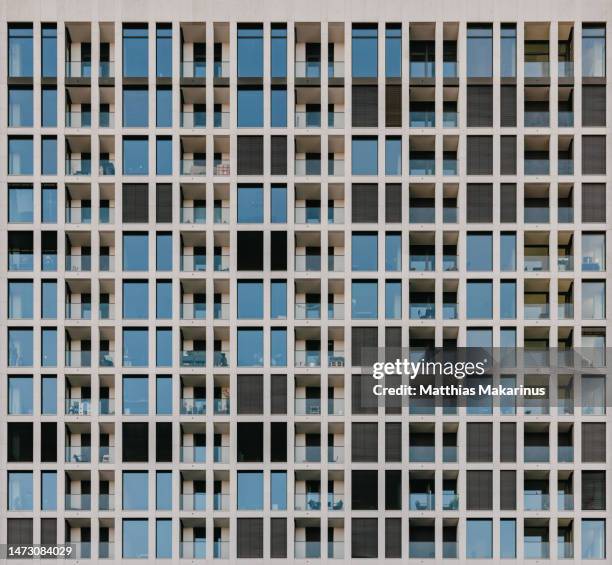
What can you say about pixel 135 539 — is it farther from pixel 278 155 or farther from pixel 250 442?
pixel 278 155

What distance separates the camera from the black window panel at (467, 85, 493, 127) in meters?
38.0

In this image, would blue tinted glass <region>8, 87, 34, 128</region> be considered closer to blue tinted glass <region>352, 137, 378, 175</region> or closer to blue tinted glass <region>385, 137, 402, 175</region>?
blue tinted glass <region>352, 137, 378, 175</region>

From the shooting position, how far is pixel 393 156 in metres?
37.9

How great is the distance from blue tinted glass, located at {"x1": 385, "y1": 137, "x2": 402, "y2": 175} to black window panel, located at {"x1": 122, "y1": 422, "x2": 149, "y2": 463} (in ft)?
52.7

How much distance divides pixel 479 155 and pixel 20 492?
25736mm

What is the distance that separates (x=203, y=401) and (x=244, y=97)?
46.3 ft

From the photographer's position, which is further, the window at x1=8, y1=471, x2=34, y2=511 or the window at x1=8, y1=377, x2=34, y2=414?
the window at x1=8, y1=377, x2=34, y2=414

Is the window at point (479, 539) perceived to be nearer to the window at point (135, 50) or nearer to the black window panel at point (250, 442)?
the black window panel at point (250, 442)

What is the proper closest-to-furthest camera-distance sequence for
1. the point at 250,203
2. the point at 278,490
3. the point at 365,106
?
1. the point at 278,490
2. the point at 250,203
3. the point at 365,106

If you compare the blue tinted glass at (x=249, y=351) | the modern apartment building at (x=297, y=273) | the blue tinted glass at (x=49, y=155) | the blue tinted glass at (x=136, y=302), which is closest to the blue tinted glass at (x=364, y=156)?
the modern apartment building at (x=297, y=273)

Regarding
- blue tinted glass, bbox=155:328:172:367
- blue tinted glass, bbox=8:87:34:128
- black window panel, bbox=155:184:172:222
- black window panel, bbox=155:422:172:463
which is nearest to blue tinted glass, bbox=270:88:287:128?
black window panel, bbox=155:184:172:222

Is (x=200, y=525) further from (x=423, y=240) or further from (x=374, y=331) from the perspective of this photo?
(x=423, y=240)

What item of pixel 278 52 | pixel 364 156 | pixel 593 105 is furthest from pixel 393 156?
pixel 593 105

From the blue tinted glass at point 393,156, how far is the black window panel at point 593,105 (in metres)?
8.61
